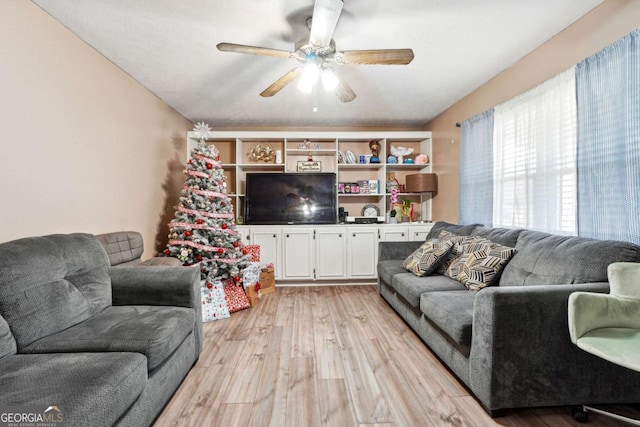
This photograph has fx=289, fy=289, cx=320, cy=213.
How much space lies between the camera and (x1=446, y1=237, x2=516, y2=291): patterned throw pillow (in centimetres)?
218

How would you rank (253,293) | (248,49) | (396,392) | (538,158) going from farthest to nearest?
(253,293)
(538,158)
(248,49)
(396,392)

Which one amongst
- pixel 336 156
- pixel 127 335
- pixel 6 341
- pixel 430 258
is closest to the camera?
pixel 6 341

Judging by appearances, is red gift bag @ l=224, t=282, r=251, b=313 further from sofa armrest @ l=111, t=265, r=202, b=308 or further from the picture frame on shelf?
the picture frame on shelf

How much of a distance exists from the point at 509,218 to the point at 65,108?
12.9 ft

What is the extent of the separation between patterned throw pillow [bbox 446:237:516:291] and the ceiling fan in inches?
61.8

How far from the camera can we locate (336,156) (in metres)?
4.39

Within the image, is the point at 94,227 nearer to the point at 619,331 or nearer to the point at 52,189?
the point at 52,189

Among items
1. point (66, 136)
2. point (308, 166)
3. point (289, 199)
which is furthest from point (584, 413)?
point (308, 166)

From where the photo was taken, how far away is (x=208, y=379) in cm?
187

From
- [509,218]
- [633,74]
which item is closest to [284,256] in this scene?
[509,218]

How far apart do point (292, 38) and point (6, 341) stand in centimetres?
251

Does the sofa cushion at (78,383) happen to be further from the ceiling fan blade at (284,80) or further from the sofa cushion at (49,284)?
the ceiling fan blade at (284,80)

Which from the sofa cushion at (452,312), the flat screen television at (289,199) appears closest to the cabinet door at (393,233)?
the flat screen television at (289,199)
